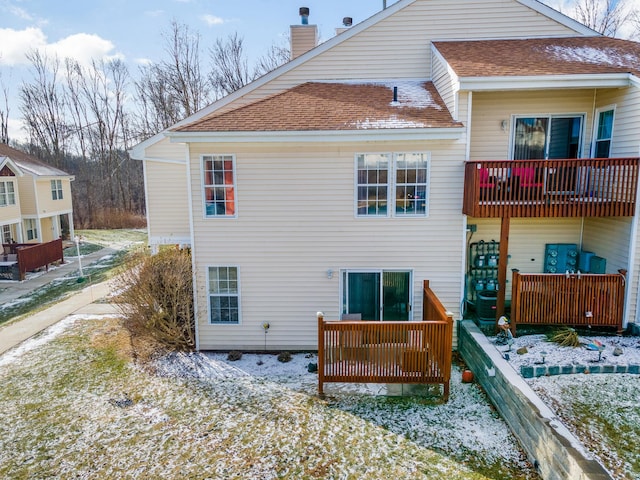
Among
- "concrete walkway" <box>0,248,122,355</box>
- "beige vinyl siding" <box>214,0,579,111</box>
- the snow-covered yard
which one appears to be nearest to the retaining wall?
the snow-covered yard

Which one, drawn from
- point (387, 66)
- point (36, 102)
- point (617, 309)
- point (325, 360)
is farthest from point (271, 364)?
point (36, 102)

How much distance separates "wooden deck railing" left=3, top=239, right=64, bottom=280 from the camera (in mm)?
17312

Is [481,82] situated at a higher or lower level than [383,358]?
higher

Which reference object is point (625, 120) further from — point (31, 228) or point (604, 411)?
point (31, 228)

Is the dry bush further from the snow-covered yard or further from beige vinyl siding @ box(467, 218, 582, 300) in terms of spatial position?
beige vinyl siding @ box(467, 218, 582, 300)

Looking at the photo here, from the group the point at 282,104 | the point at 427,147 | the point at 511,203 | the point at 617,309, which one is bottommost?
the point at 617,309

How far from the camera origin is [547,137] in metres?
9.41

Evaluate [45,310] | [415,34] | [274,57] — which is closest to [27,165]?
[45,310]

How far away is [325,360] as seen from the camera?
7473 mm

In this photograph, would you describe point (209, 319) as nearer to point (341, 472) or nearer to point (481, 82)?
point (341, 472)

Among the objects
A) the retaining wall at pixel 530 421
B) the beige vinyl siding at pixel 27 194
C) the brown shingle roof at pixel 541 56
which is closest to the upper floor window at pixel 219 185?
the brown shingle roof at pixel 541 56

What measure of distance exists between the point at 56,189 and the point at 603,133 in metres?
27.9

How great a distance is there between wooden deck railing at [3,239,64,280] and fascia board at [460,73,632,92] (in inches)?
759

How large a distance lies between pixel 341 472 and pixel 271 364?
12.1 feet
